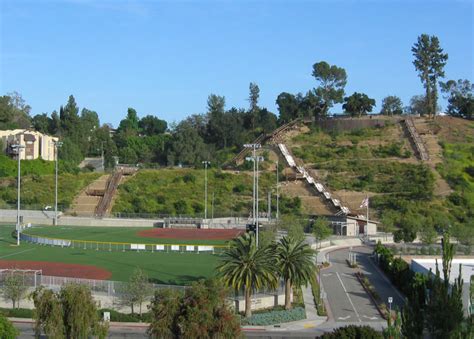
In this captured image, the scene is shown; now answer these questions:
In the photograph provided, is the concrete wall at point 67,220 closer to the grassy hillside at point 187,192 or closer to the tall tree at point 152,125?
the grassy hillside at point 187,192

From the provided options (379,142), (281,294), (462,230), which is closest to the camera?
(281,294)

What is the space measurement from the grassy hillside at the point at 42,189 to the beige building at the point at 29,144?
1256 centimetres

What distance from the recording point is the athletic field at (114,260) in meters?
54.0

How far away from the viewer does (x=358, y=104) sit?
132 m

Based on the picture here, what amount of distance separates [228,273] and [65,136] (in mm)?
109608

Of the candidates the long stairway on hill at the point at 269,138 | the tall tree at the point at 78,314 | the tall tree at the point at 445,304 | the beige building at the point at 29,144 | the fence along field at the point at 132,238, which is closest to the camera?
the tall tree at the point at 445,304

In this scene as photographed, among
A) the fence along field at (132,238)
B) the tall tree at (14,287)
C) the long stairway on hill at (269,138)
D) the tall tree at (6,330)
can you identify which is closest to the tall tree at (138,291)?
the tall tree at (14,287)

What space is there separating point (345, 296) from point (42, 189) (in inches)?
2658

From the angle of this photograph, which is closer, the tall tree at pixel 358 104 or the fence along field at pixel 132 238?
the fence along field at pixel 132 238

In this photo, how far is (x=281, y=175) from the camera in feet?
365

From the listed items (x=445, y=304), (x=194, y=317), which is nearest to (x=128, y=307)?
(x=194, y=317)

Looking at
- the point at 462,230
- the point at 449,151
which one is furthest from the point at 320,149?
the point at 462,230

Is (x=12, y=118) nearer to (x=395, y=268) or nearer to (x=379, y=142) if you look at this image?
(x=379, y=142)

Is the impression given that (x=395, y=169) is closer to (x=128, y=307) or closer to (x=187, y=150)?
(x=187, y=150)
